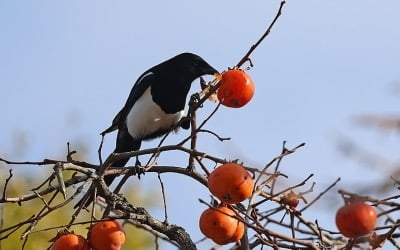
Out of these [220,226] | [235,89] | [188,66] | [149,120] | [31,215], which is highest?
[31,215]

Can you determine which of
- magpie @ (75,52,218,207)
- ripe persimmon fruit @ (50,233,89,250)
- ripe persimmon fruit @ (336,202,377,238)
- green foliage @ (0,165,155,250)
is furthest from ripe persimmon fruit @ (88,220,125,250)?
green foliage @ (0,165,155,250)

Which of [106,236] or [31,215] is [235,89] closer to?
[106,236]

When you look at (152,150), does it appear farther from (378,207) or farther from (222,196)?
(378,207)

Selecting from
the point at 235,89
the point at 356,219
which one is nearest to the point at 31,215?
the point at 235,89

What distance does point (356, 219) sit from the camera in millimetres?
1663

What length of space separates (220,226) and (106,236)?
12.0 inches

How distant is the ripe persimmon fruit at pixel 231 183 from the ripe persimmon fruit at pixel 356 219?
1.30ft

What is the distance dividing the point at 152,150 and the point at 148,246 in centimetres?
559

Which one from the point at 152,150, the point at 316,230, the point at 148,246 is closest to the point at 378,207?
the point at 316,230

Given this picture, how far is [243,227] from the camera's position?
2195 mm

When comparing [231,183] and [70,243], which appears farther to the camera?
[70,243]

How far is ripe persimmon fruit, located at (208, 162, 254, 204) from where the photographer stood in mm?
2041

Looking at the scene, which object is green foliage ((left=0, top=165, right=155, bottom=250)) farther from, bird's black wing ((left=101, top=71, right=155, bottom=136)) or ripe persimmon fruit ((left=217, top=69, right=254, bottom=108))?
ripe persimmon fruit ((left=217, top=69, right=254, bottom=108))

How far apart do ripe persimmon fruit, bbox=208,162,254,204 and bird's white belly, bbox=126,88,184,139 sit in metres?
2.15
